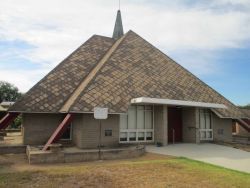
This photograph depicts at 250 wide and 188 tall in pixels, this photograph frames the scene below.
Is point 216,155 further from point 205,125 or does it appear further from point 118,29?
point 118,29

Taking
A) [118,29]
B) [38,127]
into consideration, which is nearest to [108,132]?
[38,127]

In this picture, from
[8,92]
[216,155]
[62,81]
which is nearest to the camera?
[216,155]

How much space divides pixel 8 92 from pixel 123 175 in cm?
8643

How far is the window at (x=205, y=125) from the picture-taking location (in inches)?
864

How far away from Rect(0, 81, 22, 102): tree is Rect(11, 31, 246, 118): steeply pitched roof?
225ft

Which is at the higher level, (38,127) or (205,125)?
(205,125)

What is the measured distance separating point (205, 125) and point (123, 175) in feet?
43.9

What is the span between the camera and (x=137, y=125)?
64.2 ft

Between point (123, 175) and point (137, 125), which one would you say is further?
point (137, 125)

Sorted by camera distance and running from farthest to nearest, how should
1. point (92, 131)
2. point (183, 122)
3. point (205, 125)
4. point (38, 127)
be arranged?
1. point (205, 125)
2. point (183, 122)
3. point (38, 127)
4. point (92, 131)

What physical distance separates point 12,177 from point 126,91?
11.0 meters

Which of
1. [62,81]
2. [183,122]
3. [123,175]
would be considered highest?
[62,81]

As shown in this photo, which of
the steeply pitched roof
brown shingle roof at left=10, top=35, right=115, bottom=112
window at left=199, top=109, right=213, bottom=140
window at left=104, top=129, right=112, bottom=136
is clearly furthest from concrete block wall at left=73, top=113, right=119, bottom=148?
window at left=199, top=109, right=213, bottom=140

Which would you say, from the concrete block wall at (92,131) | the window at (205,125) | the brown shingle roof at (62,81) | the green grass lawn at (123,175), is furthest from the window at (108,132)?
the window at (205,125)
